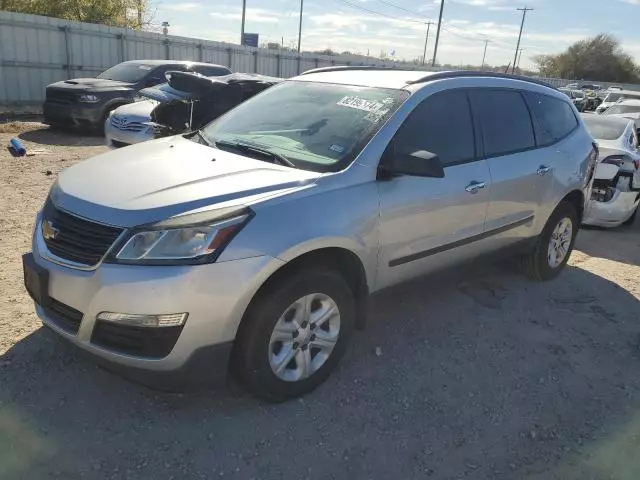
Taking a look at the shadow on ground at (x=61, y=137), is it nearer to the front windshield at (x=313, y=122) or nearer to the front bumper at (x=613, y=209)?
the front windshield at (x=313, y=122)

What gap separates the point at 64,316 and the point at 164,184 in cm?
81

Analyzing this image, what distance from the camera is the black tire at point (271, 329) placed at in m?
2.78

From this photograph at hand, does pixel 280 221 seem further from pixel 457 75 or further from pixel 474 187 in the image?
pixel 457 75

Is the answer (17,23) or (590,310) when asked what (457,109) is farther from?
(17,23)

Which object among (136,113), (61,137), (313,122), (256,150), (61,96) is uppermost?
(313,122)

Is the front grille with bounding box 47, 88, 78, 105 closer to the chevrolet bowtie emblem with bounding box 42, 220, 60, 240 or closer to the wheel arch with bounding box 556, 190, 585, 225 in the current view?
the chevrolet bowtie emblem with bounding box 42, 220, 60, 240

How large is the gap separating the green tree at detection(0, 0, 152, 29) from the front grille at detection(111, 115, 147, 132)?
16.7 m

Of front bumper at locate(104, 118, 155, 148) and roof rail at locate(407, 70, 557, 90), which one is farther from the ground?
roof rail at locate(407, 70, 557, 90)

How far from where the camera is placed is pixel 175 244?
8.46 ft

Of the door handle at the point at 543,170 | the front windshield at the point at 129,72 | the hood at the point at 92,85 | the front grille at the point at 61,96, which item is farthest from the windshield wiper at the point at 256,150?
the front windshield at the point at 129,72

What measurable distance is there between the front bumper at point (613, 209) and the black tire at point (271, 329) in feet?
16.3

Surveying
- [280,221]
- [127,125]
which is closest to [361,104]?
[280,221]

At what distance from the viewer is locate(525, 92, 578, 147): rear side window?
4812 mm

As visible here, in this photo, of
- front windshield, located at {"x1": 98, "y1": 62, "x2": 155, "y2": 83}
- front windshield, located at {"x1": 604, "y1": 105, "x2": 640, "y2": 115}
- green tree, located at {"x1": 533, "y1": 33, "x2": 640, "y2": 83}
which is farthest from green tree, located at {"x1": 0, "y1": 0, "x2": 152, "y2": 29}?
green tree, located at {"x1": 533, "y1": 33, "x2": 640, "y2": 83}
